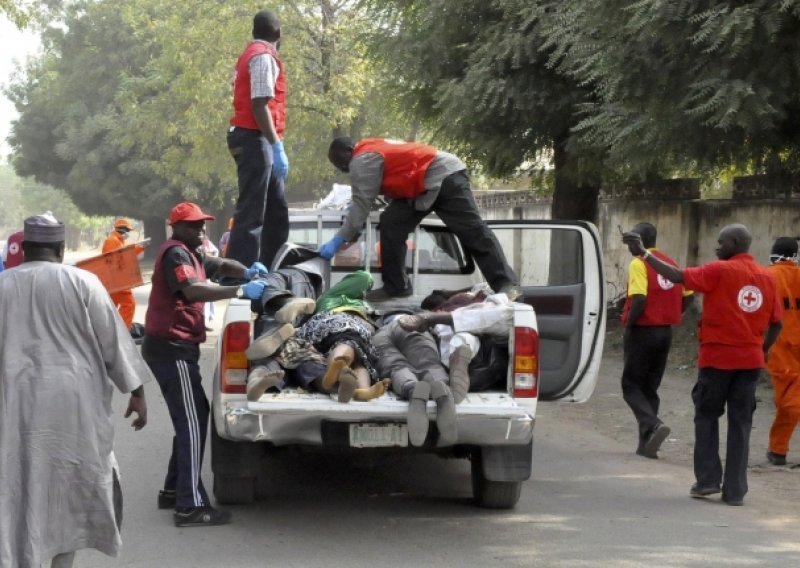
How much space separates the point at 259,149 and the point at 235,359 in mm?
2811

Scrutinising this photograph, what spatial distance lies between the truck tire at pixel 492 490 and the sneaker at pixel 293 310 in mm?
1361

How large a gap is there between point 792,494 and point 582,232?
2358 millimetres

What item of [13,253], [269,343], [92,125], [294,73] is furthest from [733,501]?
[92,125]

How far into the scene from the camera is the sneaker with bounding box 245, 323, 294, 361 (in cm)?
682

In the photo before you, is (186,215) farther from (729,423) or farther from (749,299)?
(729,423)

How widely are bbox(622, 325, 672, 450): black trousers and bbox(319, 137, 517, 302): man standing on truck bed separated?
1.61 m

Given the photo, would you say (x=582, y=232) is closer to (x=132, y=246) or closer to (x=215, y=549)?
(x=215, y=549)

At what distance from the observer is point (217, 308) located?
26.0 m

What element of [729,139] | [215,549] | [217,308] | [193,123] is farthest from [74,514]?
[193,123]

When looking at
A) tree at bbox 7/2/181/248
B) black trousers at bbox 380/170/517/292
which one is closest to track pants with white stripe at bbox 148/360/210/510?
black trousers at bbox 380/170/517/292

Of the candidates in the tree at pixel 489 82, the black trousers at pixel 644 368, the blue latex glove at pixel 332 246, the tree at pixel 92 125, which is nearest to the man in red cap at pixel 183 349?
the blue latex glove at pixel 332 246

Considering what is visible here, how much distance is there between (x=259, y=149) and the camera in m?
9.35

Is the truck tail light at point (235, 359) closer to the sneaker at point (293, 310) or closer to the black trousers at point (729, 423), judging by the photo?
the sneaker at point (293, 310)

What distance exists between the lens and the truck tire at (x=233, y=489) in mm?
7531
